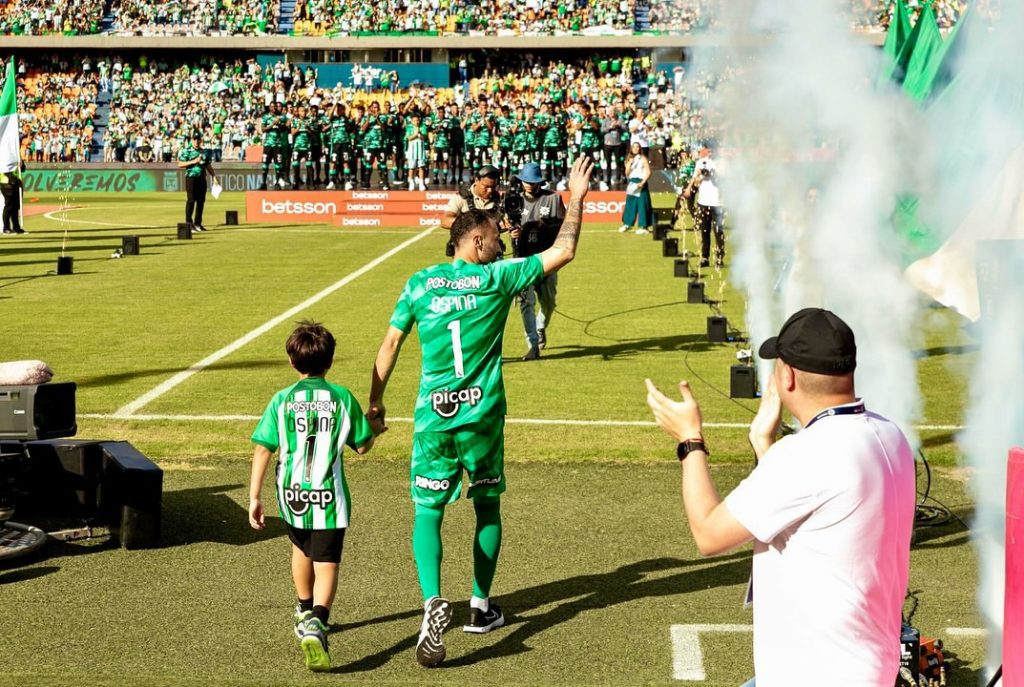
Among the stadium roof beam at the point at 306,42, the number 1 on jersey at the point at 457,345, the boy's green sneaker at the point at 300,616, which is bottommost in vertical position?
the boy's green sneaker at the point at 300,616

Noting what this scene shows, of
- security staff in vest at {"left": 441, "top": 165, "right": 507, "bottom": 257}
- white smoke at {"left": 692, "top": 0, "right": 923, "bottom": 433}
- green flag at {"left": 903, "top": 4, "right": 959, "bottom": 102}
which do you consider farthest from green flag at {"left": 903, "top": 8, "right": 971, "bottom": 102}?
security staff in vest at {"left": 441, "top": 165, "right": 507, "bottom": 257}

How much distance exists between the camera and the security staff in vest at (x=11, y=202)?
94.8 feet

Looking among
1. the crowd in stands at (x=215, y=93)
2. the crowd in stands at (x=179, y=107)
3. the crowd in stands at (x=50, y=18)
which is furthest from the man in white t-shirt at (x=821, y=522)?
the crowd in stands at (x=50, y=18)

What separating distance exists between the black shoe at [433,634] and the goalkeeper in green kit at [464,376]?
0.24 metres

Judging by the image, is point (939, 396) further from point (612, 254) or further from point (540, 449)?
point (612, 254)

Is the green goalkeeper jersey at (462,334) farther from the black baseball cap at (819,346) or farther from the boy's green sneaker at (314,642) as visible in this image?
the black baseball cap at (819,346)

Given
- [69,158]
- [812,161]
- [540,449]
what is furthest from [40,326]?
[69,158]

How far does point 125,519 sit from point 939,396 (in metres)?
8.22

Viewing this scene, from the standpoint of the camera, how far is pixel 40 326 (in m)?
16.9

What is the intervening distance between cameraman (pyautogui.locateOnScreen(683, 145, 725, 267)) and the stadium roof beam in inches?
1146

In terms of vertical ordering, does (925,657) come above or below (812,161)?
below

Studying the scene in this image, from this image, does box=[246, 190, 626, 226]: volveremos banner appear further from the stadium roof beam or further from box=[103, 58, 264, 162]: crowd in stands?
the stadium roof beam

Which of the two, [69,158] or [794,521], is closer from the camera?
[794,521]

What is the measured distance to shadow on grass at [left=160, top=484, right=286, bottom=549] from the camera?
8188 mm
